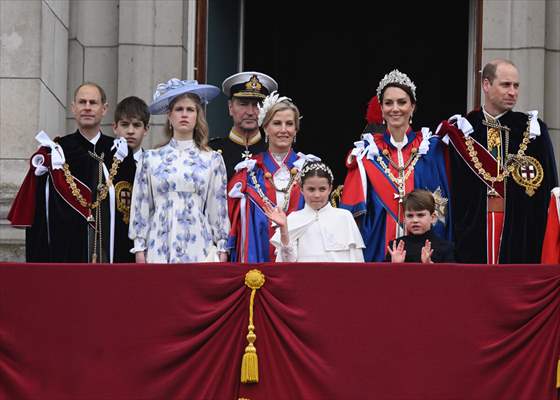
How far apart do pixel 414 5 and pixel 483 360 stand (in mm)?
9378

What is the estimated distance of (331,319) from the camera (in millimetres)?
9539

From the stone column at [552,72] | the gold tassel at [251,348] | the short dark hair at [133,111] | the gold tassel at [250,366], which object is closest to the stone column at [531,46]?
the stone column at [552,72]

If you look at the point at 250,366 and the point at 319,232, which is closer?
the point at 250,366

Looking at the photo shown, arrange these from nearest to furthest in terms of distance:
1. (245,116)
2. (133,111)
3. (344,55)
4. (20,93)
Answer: (133,111) → (245,116) → (20,93) → (344,55)

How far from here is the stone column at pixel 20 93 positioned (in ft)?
40.7

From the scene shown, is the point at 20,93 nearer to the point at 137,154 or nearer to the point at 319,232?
the point at 137,154

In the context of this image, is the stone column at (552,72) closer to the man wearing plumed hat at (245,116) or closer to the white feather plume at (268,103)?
the man wearing plumed hat at (245,116)

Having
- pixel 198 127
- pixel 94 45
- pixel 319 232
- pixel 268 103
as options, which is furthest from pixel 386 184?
pixel 94 45

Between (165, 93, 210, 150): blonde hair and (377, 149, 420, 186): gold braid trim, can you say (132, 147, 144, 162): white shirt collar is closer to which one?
(165, 93, 210, 150): blonde hair

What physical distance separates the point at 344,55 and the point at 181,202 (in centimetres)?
857

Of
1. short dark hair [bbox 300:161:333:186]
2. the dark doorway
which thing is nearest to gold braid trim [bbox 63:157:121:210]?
short dark hair [bbox 300:161:333:186]

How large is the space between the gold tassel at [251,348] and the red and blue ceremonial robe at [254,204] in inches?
34.3

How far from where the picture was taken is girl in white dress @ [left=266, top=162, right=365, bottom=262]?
33.1ft

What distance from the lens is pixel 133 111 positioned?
37.5 feet
